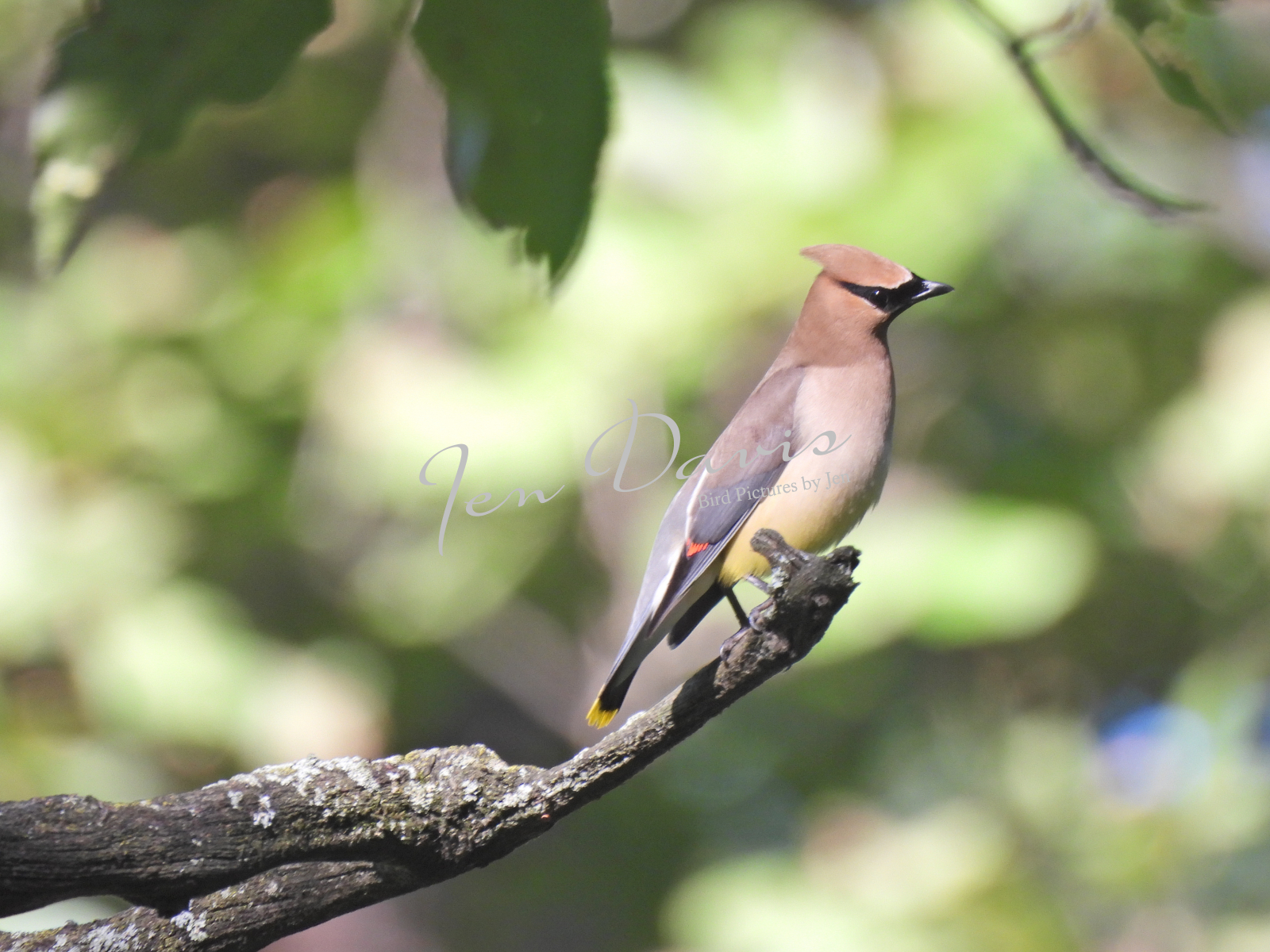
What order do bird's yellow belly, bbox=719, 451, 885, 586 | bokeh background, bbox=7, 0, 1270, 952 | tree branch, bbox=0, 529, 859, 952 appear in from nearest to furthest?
tree branch, bbox=0, 529, 859, 952, bird's yellow belly, bbox=719, 451, 885, 586, bokeh background, bbox=7, 0, 1270, 952

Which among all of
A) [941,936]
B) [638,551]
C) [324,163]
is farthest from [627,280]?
[941,936]

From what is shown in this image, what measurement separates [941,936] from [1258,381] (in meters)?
2.10

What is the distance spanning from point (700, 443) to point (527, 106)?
246 centimetres

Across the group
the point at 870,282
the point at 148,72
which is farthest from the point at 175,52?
the point at 870,282

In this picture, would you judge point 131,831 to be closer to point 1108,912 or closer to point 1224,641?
point 1108,912

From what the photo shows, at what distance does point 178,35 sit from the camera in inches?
35.7

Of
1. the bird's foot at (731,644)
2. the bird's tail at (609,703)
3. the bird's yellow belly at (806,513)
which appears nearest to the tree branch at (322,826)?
the bird's foot at (731,644)

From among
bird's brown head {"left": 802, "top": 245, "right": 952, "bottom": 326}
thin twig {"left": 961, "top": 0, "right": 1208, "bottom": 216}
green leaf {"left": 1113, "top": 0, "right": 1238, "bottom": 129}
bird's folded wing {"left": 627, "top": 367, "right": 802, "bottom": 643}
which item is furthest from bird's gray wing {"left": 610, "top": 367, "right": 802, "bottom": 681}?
green leaf {"left": 1113, "top": 0, "right": 1238, "bottom": 129}

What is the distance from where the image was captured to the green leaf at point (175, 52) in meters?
0.90

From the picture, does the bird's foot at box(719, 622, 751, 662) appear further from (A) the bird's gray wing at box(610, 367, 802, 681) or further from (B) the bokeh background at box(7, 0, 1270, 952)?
(B) the bokeh background at box(7, 0, 1270, 952)

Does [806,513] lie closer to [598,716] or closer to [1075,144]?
[598,716]

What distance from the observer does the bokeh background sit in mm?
3639

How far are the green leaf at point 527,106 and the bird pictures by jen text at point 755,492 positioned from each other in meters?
0.75

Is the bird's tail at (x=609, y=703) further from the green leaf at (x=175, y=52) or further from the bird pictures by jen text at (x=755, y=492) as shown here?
the green leaf at (x=175, y=52)
